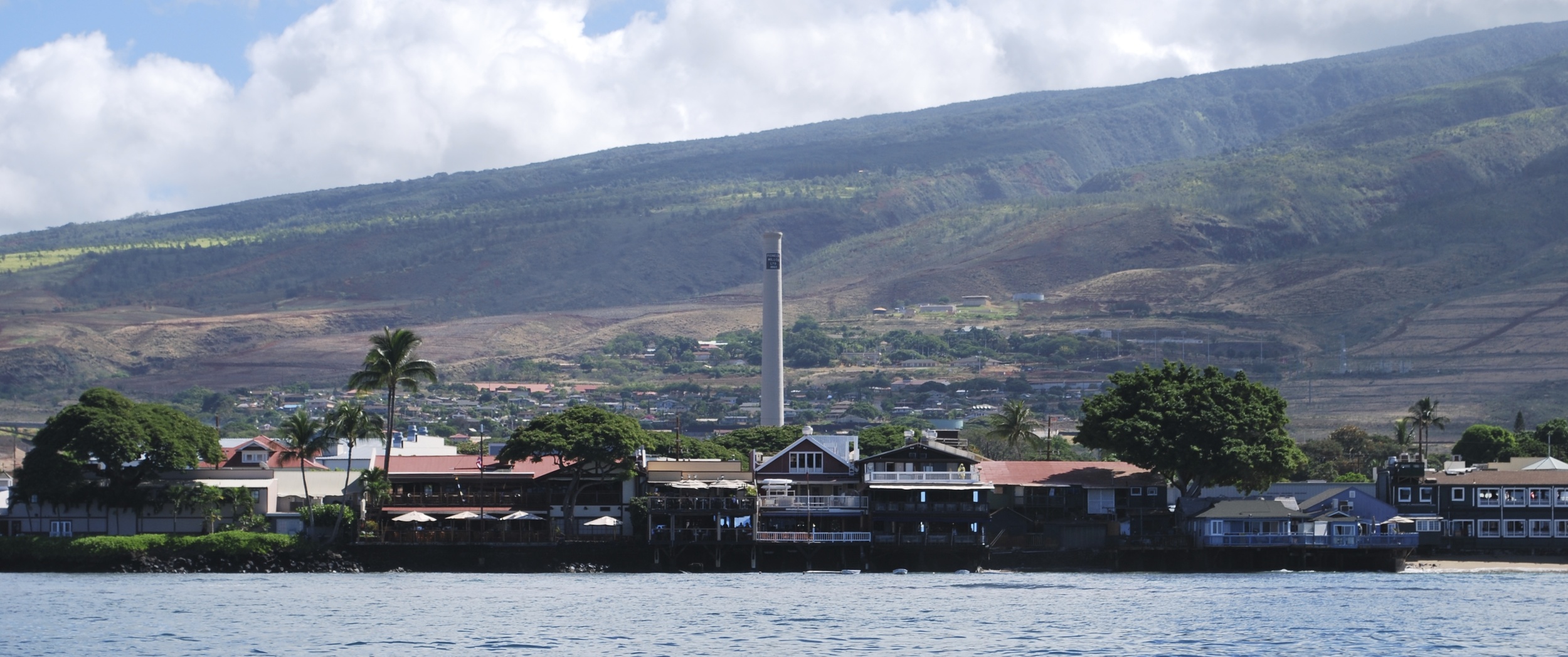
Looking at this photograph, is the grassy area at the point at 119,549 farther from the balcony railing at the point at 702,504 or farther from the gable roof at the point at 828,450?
the gable roof at the point at 828,450

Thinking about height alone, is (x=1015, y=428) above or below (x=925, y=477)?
above

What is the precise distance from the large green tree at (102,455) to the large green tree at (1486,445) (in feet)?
262

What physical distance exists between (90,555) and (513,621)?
32.7 meters

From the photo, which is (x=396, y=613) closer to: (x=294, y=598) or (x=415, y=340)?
(x=294, y=598)

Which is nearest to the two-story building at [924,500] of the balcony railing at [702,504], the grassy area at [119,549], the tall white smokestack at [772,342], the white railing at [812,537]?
the white railing at [812,537]

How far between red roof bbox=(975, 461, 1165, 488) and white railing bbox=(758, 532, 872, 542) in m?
7.11

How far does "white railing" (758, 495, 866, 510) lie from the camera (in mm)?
96625

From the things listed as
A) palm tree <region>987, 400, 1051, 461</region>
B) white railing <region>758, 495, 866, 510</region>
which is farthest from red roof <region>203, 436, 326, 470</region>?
palm tree <region>987, 400, 1051, 461</region>

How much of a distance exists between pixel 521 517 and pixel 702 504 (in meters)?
9.42

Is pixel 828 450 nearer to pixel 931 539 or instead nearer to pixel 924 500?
pixel 924 500

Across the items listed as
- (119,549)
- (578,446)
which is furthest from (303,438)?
(578,446)

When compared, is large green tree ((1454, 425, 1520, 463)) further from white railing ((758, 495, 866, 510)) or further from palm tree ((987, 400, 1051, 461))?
white railing ((758, 495, 866, 510))

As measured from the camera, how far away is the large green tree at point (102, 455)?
317 feet

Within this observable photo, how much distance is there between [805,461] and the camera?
100438 mm
